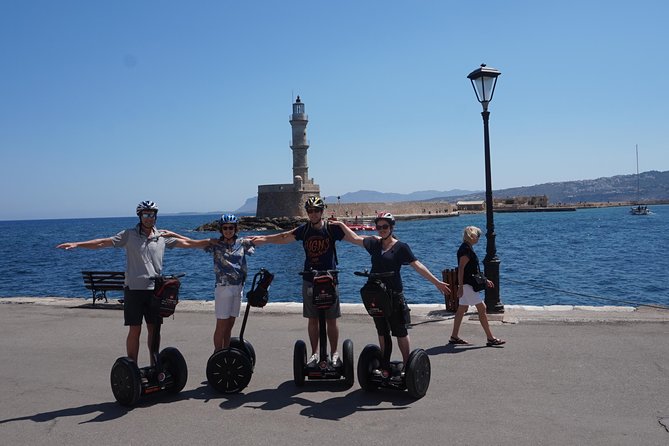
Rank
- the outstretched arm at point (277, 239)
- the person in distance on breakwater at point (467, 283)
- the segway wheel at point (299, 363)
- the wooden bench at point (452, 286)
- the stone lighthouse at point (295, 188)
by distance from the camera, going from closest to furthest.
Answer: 1. the segway wheel at point (299, 363)
2. the outstretched arm at point (277, 239)
3. the person in distance on breakwater at point (467, 283)
4. the wooden bench at point (452, 286)
5. the stone lighthouse at point (295, 188)

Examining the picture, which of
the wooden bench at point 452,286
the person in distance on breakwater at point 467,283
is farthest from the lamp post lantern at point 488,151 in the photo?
the person in distance on breakwater at point 467,283

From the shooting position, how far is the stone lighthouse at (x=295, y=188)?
8144 cm

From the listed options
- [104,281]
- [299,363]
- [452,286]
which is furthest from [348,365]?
[104,281]

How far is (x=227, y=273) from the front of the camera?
604 centimetres

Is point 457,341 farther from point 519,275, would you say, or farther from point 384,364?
point 519,275

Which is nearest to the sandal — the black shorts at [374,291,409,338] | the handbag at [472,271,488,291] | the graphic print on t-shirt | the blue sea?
the handbag at [472,271,488,291]

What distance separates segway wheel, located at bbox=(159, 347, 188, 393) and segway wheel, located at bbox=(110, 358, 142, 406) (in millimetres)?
382

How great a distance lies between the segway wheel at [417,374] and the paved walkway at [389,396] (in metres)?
0.09

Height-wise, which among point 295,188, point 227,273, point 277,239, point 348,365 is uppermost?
point 295,188

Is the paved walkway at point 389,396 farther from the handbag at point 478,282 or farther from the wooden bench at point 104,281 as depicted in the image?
the wooden bench at point 104,281

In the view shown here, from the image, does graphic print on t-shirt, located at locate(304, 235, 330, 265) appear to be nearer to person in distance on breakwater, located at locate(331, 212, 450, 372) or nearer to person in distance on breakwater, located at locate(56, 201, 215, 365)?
person in distance on breakwater, located at locate(331, 212, 450, 372)

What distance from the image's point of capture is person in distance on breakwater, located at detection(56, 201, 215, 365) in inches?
226

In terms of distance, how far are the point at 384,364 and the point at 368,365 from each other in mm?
155

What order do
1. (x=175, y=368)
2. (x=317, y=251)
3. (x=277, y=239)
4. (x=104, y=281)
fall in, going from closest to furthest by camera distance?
(x=175, y=368) → (x=317, y=251) → (x=277, y=239) → (x=104, y=281)
